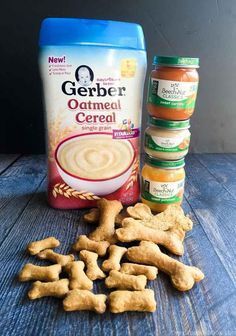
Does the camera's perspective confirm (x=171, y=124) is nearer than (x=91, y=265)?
No

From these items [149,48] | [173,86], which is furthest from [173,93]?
[149,48]

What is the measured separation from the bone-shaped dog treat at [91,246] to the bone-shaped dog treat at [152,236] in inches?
1.0

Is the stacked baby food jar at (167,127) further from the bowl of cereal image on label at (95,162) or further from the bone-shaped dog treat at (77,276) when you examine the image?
the bone-shaped dog treat at (77,276)

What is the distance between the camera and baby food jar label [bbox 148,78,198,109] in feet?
1.66

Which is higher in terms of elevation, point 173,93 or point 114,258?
point 173,93

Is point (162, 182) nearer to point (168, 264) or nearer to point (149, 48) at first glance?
point (168, 264)

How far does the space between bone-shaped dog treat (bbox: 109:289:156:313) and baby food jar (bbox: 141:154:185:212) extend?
232mm

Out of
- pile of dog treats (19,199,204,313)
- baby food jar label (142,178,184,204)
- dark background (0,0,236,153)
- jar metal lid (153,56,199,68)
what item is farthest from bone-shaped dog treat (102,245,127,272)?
dark background (0,0,236,153)

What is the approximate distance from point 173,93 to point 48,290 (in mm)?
342

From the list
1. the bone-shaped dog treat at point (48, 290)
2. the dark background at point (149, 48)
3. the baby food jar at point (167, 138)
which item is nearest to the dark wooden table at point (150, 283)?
the bone-shaped dog treat at point (48, 290)

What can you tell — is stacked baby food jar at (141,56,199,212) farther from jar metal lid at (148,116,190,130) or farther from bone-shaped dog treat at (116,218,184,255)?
bone-shaped dog treat at (116,218,184,255)

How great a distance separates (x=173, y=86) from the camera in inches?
19.9

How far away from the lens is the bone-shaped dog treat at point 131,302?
1.10ft

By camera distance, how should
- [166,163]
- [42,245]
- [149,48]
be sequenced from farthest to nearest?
[149,48] < [166,163] < [42,245]
